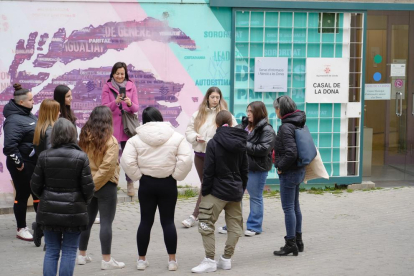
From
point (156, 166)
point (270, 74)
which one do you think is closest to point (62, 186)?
point (156, 166)

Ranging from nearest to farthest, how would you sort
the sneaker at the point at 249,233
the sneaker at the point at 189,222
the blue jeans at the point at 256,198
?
the blue jeans at the point at 256,198
the sneaker at the point at 249,233
the sneaker at the point at 189,222

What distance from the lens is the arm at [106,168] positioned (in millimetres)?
7184

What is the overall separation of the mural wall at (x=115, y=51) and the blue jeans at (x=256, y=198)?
247 centimetres

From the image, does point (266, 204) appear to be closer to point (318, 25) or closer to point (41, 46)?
point (318, 25)

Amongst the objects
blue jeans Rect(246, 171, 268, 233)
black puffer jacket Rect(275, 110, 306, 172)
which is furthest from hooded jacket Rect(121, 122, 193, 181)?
blue jeans Rect(246, 171, 268, 233)

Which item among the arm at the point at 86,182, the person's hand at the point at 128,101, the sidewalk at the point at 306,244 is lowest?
the sidewalk at the point at 306,244

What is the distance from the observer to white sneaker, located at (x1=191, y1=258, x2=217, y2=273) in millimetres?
7367

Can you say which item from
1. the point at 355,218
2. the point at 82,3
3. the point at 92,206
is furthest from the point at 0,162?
the point at 355,218

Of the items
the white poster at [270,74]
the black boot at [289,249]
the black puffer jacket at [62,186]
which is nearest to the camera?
the black puffer jacket at [62,186]

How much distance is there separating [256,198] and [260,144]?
776 mm

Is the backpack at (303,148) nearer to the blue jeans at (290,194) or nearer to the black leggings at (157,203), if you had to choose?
the blue jeans at (290,194)

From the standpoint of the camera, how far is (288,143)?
7816 mm

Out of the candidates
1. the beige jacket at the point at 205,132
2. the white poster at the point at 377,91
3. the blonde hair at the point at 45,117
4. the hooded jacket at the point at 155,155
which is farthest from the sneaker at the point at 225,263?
the white poster at the point at 377,91

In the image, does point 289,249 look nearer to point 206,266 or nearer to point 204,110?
Answer: point 206,266
